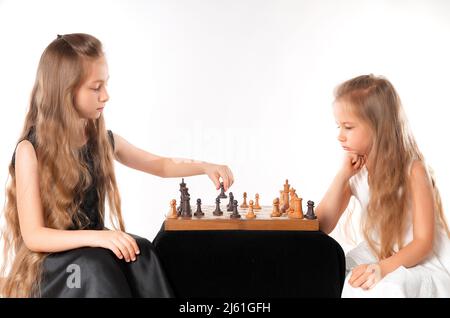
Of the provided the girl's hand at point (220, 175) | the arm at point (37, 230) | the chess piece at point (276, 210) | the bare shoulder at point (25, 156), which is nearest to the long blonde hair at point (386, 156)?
the chess piece at point (276, 210)

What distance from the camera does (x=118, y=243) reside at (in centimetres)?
182

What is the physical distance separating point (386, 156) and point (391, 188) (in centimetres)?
11

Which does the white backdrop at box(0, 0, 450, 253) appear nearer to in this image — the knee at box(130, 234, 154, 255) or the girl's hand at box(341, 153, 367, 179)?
the girl's hand at box(341, 153, 367, 179)

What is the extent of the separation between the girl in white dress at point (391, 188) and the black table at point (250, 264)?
117 millimetres

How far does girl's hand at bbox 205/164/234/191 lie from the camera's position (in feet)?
7.41

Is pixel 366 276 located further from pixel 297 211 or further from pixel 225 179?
pixel 225 179

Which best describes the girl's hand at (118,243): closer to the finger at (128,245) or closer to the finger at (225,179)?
the finger at (128,245)

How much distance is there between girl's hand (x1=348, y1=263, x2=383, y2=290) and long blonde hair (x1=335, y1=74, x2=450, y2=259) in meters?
0.19

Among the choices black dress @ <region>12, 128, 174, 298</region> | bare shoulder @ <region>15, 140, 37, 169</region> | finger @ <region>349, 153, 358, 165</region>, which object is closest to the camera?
black dress @ <region>12, 128, 174, 298</region>

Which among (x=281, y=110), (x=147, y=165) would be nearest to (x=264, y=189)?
(x=281, y=110)

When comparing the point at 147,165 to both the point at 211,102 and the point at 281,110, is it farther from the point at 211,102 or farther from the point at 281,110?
the point at 281,110

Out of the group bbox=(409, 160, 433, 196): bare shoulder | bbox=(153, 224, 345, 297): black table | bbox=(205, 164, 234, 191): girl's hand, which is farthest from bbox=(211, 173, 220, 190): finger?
bbox=(409, 160, 433, 196): bare shoulder

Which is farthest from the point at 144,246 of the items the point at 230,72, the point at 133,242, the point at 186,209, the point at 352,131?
the point at 230,72

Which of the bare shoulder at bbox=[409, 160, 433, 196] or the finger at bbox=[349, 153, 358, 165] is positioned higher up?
the finger at bbox=[349, 153, 358, 165]
